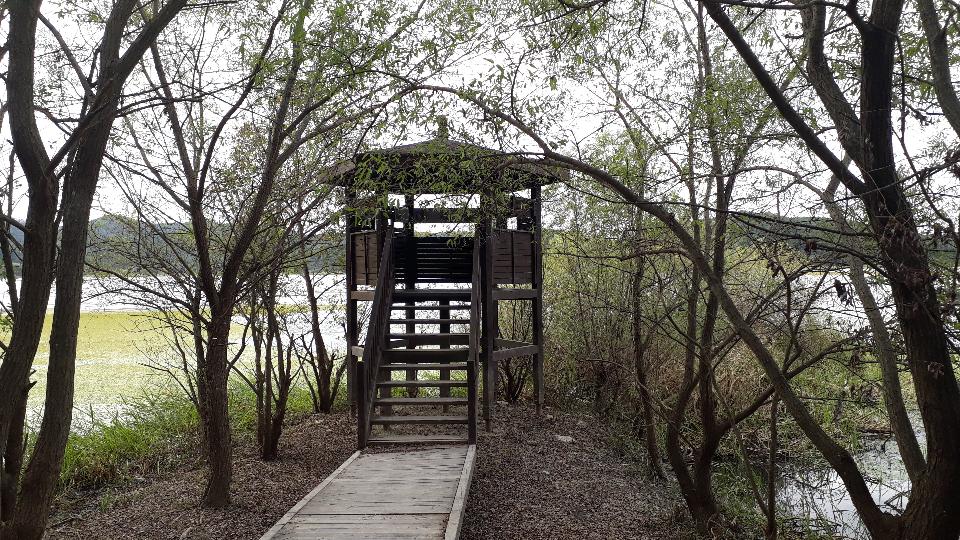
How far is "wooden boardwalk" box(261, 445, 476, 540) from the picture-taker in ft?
14.2

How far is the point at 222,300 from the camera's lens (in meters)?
5.78

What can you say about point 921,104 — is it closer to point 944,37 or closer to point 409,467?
point 944,37

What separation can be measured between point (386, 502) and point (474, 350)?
109 inches

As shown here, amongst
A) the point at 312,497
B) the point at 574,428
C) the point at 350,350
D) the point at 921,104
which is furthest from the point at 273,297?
the point at 921,104

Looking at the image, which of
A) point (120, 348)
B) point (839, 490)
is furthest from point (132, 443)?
point (120, 348)

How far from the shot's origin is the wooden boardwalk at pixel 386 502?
4.34 m

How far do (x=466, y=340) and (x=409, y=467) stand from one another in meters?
3.49

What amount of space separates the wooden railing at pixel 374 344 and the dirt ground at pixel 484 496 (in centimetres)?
84

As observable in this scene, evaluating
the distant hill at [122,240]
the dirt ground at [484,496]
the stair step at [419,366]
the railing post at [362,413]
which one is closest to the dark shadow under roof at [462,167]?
the distant hill at [122,240]

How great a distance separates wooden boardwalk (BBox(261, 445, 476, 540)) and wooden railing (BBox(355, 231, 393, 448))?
1.39ft

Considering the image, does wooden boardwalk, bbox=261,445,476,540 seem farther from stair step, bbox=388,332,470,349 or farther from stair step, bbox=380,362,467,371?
stair step, bbox=388,332,470,349

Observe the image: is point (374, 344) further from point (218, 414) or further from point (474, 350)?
point (218, 414)

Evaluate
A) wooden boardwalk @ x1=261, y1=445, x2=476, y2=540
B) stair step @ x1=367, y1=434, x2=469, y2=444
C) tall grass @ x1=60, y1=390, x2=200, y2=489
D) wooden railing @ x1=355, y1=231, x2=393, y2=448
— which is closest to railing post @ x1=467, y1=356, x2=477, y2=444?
stair step @ x1=367, y1=434, x2=469, y2=444

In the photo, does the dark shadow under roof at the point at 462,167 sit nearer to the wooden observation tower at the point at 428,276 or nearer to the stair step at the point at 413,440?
the wooden observation tower at the point at 428,276
